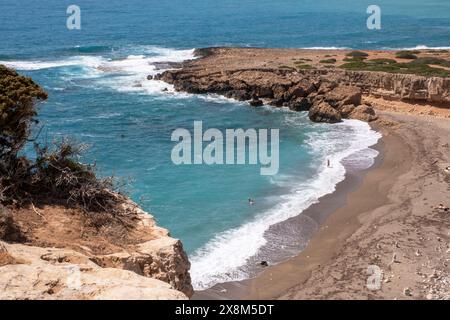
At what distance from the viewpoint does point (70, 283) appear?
8.54 metres

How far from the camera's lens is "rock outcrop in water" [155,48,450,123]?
162 ft

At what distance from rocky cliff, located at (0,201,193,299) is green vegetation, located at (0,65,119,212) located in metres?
0.55

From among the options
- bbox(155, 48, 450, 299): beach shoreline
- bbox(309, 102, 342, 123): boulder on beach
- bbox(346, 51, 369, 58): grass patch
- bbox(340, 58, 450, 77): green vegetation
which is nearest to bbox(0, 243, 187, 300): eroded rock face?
bbox(155, 48, 450, 299): beach shoreline

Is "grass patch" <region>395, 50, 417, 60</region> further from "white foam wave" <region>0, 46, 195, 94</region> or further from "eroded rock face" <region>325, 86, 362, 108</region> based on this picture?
"white foam wave" <region>0, 46, 195, 94</region>

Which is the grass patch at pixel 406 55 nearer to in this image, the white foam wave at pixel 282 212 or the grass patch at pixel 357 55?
the grass patch at pixel 357 55

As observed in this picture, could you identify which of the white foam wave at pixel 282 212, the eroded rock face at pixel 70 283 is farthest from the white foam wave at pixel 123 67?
the eroded rock face at pixel 70 283

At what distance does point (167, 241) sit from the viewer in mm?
12500

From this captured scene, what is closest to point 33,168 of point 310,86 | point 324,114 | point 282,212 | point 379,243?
point 379,243

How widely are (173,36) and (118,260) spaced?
298 ft

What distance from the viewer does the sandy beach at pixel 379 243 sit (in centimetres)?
2111

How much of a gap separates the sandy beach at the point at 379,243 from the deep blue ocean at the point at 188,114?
182 centimetres

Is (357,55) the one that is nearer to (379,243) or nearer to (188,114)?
(188,114)
